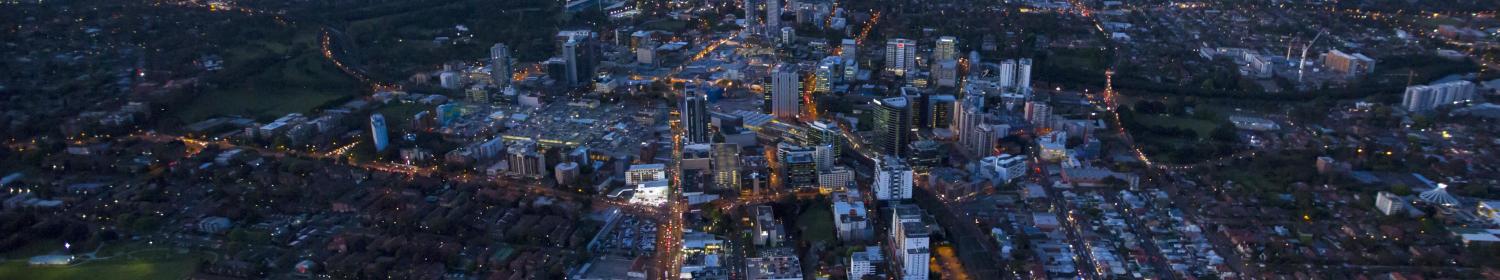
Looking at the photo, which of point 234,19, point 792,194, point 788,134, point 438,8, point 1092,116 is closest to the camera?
point 792,194

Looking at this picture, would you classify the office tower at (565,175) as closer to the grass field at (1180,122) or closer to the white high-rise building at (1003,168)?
the white high-rise building at (1003,168)

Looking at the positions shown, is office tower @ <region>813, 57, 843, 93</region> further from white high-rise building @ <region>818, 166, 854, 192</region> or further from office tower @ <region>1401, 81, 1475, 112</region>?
office tower @ <region>1401, 81, 1475, 112</region>

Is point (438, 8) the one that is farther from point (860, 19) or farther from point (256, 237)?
point (256, 237)

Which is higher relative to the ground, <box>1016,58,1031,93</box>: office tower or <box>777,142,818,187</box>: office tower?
<box>1016,58,1031,93</box>: office tower

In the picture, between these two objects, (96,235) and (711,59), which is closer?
(96,235)

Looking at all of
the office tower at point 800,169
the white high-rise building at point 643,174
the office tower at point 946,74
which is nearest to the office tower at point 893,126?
the office tower at point 800,169

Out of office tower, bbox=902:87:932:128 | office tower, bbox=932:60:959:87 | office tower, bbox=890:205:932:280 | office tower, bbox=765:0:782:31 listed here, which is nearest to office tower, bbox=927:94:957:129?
office tower, bbox=902:87:932:128

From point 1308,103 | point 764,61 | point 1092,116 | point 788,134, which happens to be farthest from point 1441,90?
point 764,61
